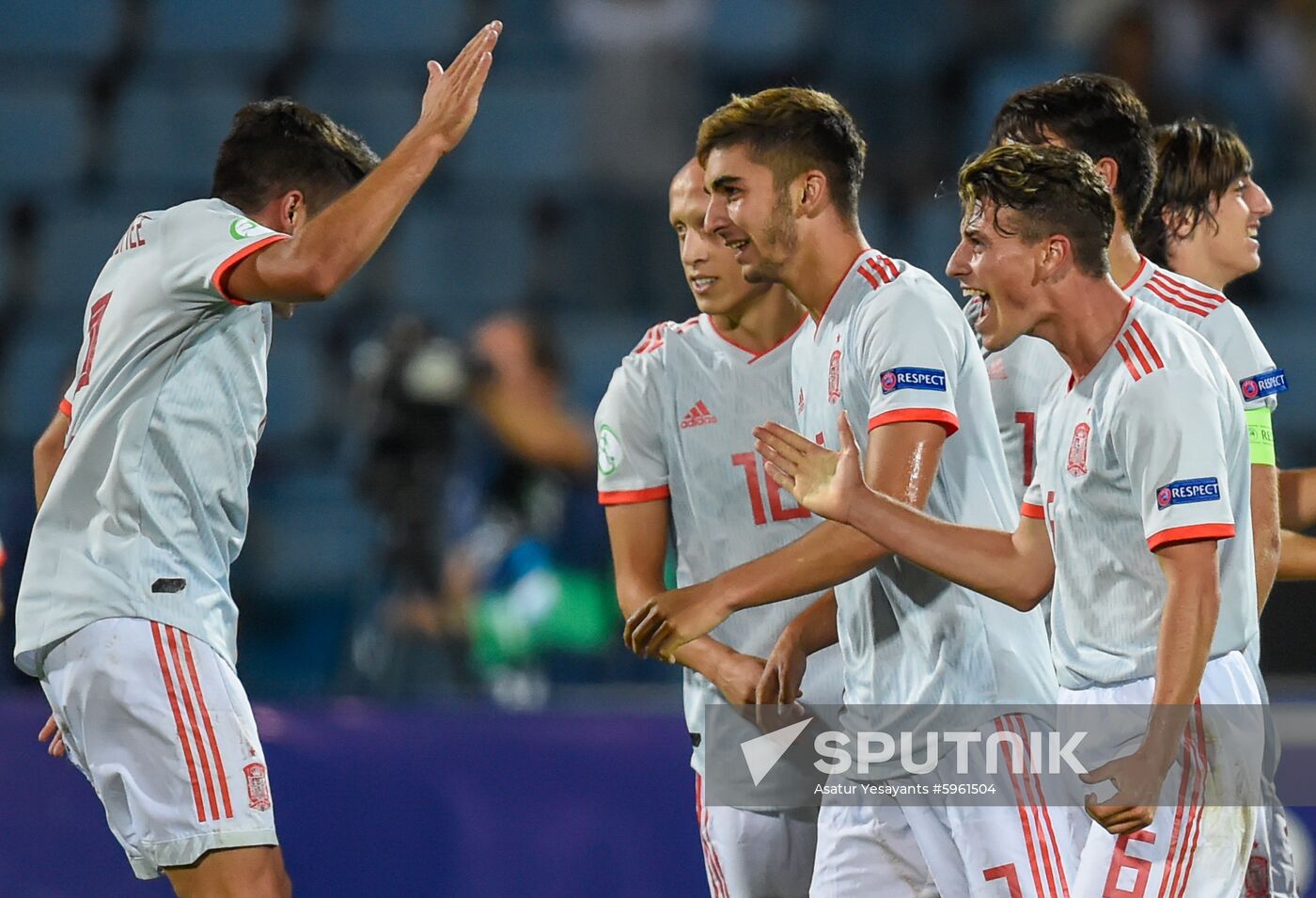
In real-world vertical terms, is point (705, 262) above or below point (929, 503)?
above

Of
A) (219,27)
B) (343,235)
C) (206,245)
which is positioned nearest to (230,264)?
(206,245)

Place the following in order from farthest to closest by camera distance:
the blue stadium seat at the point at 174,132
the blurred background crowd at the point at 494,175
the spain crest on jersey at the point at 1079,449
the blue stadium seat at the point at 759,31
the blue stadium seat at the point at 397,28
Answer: the blue stadium seat at the point at 397,28 < the blue stadium seat at the point at 759,31 < the blue stadium seat at the point at 174,132 < the blurred background crowd at the point at 494,175 < the spain crest on jersey at the point at 1079,449

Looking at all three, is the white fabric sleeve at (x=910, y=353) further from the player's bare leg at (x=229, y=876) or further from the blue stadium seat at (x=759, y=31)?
the blue stadium seat at (x=759, y=31)

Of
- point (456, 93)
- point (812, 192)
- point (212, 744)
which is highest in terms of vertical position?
point (456, 93)

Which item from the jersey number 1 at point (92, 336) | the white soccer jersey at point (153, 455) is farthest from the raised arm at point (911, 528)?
the jersey number 1 at point (92, 336)

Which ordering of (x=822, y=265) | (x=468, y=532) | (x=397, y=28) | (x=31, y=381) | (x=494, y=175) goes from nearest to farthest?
(x=822, y=265) → (x=468, y=532) → (x=31, y=381) → (x=494, y=175) → (x=397, y=28)

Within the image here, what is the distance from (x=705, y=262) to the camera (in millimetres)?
4203

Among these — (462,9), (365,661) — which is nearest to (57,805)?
(365,661)

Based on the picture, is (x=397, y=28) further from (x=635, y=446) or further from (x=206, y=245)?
(x=206, y=245)

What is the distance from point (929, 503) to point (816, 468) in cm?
42

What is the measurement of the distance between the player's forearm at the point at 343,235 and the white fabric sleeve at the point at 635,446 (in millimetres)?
938

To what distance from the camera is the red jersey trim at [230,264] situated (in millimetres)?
3527

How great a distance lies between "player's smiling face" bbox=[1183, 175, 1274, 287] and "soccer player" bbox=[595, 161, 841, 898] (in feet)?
3.01

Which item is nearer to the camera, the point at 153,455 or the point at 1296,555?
the point at 153,455
